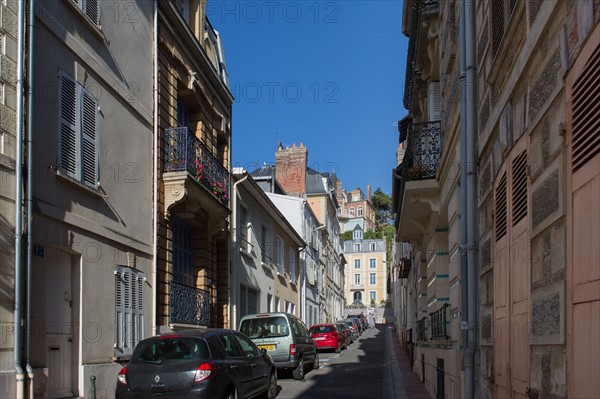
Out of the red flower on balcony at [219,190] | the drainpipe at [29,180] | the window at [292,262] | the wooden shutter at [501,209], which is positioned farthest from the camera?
the window at [292,262]

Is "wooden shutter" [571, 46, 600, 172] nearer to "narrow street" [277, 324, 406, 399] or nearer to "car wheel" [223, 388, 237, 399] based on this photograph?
"car wheel" [223, 388, 237, 399]

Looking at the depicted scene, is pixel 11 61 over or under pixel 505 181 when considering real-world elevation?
over

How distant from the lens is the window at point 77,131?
32.1ft

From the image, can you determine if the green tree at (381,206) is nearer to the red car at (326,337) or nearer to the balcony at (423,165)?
the red car at (326,337)

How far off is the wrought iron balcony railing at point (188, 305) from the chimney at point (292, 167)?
2891 centimetres

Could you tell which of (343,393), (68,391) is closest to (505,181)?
(68,391)

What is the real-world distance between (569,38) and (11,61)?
7.13 m

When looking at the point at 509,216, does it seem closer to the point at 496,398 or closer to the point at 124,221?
the point at 496,398

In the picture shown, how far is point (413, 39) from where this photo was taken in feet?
47.5

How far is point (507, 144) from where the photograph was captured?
5715 millimetres

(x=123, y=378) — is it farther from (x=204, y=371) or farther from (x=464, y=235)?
(x=464, y=235)

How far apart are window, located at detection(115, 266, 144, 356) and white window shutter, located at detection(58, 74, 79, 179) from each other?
232cm

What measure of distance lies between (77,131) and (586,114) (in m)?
8.41

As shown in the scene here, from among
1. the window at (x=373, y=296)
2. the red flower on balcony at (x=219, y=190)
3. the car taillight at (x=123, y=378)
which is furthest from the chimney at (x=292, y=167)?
the window at (x=373, y=296)
